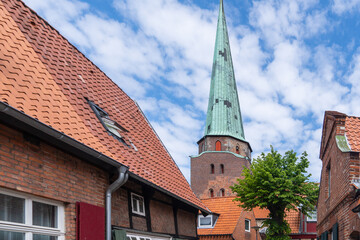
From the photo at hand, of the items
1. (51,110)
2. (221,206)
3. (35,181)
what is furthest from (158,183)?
(221,206)

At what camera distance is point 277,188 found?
2536 cm

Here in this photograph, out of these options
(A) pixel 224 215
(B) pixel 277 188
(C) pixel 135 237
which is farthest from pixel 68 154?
(A) pixel 224 215

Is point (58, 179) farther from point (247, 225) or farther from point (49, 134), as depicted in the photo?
point (247, 225)

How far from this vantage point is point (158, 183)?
1100 centimetres

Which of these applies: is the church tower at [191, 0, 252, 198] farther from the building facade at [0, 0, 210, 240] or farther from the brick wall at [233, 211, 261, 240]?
the building facade at [0, 0, 210, 240]

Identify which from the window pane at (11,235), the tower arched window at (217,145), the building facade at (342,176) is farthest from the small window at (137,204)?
the tower arched window at (217,145)

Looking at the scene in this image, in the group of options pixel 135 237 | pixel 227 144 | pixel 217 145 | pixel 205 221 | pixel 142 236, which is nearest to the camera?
pixel 135 237

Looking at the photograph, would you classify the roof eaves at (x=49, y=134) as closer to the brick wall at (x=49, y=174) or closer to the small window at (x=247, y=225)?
the brick wall at (x=49, y=174)

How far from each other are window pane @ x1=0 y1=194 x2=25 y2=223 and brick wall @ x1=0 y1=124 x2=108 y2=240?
0.17 m

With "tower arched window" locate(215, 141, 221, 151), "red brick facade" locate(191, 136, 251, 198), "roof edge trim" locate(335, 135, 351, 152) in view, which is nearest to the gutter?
"roof edge trim" locate(335, 135, 351, 152)

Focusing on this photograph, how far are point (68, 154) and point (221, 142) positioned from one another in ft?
188

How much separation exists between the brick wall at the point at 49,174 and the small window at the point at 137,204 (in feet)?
5.87

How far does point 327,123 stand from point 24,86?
34.7 feet

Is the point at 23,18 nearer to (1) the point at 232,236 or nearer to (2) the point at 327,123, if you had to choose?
(2) the point at 327,123
